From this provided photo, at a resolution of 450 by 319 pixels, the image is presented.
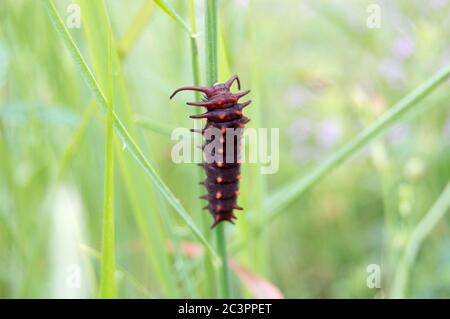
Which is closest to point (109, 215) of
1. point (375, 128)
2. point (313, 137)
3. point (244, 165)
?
point (375, 128)

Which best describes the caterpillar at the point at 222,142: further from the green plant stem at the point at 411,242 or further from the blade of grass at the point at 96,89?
the green plant stem at the point at 411,242

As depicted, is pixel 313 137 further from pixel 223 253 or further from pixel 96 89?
pixel 96 89

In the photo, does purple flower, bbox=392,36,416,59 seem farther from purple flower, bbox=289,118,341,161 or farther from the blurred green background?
purple flower, bbox=289,118,341,161

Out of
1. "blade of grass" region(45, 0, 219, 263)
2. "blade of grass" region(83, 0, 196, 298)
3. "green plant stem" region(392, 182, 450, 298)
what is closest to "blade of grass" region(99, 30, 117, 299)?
"blade of grass" region(45, 0, 219, 263)
